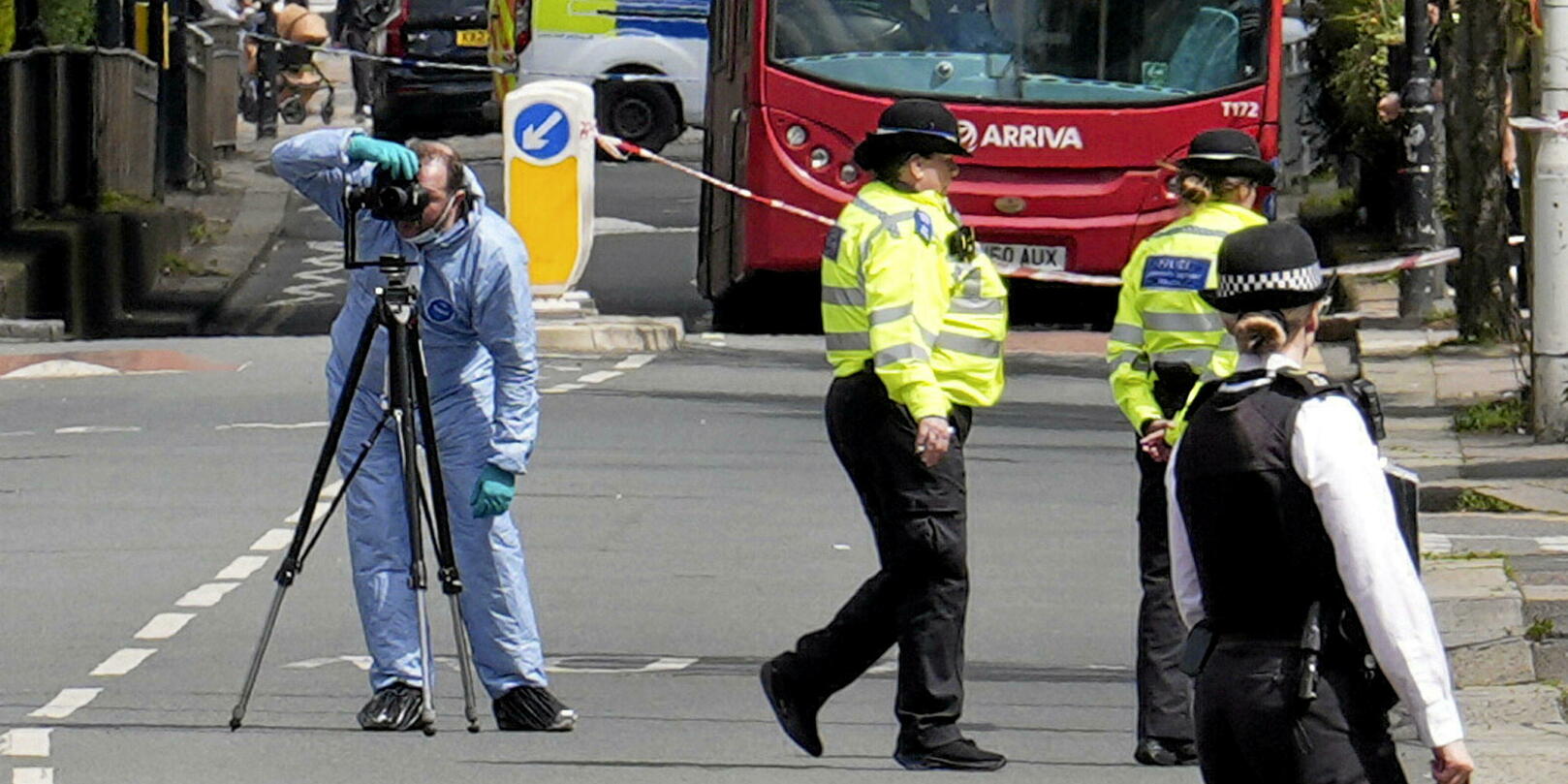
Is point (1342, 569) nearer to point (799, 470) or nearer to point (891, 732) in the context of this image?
point (891, 732)

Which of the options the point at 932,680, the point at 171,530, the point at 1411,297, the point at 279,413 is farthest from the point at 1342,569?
the point at 1411,297

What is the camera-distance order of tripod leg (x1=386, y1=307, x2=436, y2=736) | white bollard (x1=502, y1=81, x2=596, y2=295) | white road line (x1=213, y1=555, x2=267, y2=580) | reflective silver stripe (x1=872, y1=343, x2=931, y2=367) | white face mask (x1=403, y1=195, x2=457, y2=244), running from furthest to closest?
white bollard (x1=502, y1=81, x2=596, y2=295) < white road line (x1=213, y1=555, x2=267, y2=580) < white face mask (x1=403, y1=195, x2=457, y2=244) < tripod leg (x1=386, y1=307, x2=436, y2=736) < reflective silver stripe (x1=872, y1=343, x2=931, y2=367)

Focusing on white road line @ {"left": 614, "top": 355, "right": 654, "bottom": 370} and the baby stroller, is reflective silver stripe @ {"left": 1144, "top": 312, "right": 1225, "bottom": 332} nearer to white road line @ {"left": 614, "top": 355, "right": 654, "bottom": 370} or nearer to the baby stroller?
white road line @ {"left": 614, "top": 355, "right": 654, "bottom": 370}

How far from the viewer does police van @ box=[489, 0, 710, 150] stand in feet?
105

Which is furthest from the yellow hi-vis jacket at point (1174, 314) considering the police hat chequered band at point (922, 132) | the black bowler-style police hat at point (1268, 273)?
the black bowler-style police hat at point (1268, 273)

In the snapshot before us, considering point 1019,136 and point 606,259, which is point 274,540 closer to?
point 1019,136

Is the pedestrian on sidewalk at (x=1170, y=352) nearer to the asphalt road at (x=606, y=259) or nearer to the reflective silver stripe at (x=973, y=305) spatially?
the reflective silver stripe at (x=973, y=305)

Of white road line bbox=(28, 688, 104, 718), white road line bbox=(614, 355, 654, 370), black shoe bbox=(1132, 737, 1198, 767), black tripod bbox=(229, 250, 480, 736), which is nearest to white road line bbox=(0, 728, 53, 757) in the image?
white road line bbox=(28, 688, 104, 718)

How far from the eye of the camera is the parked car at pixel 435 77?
34906 millimetres

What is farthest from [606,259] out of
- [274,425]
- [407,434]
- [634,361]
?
[407,434]

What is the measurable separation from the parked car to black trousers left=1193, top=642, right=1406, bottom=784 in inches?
1145

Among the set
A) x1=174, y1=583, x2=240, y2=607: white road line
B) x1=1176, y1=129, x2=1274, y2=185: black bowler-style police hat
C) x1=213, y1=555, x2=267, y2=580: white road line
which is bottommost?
x1=213, y1=555, x2=267, y2=580: white road line

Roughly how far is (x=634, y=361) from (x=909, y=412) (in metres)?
10.7

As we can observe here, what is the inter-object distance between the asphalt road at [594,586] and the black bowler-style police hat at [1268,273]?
288 cm
